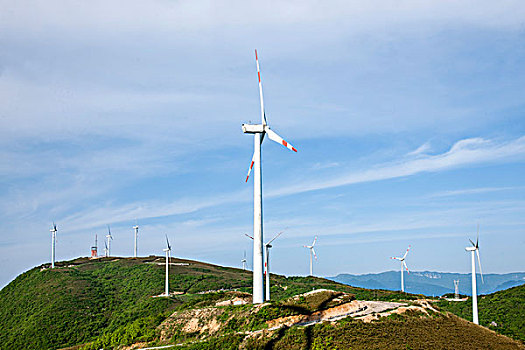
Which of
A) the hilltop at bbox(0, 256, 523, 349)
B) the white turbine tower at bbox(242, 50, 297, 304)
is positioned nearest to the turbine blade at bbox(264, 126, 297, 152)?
the white turbine tower at bbox(242, 50, 297, 304)

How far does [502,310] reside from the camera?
85.8 meters

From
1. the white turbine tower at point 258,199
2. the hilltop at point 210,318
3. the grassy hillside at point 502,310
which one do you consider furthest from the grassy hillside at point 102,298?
the white turbine tower at point 258,199

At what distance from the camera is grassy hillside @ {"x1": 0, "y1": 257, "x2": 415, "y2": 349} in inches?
3297

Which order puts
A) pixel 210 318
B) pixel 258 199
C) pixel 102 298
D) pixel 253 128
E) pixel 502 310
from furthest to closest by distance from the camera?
pixel 102 298
pixel 502 310
pixel 210 318
pixel 253 128
pixel 258 199

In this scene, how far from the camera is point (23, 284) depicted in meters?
121

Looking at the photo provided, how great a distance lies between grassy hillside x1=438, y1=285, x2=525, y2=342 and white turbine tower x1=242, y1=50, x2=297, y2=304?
40.0 m

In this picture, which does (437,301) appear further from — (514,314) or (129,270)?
(129,270)

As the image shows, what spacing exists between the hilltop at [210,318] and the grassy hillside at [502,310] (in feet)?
46.3

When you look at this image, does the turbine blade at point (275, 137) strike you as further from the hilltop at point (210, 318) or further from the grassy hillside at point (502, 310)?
the grassy hillside at point (502, 310)

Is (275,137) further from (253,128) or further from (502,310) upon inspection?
(502,310)

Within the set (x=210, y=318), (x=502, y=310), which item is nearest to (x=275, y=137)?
(x=210, y=318)

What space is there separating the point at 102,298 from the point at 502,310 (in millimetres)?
77296

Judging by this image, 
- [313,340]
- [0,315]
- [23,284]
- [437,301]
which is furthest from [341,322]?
[23,284]

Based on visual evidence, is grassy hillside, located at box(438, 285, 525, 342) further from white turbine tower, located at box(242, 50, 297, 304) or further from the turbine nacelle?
the turbine nacelle
